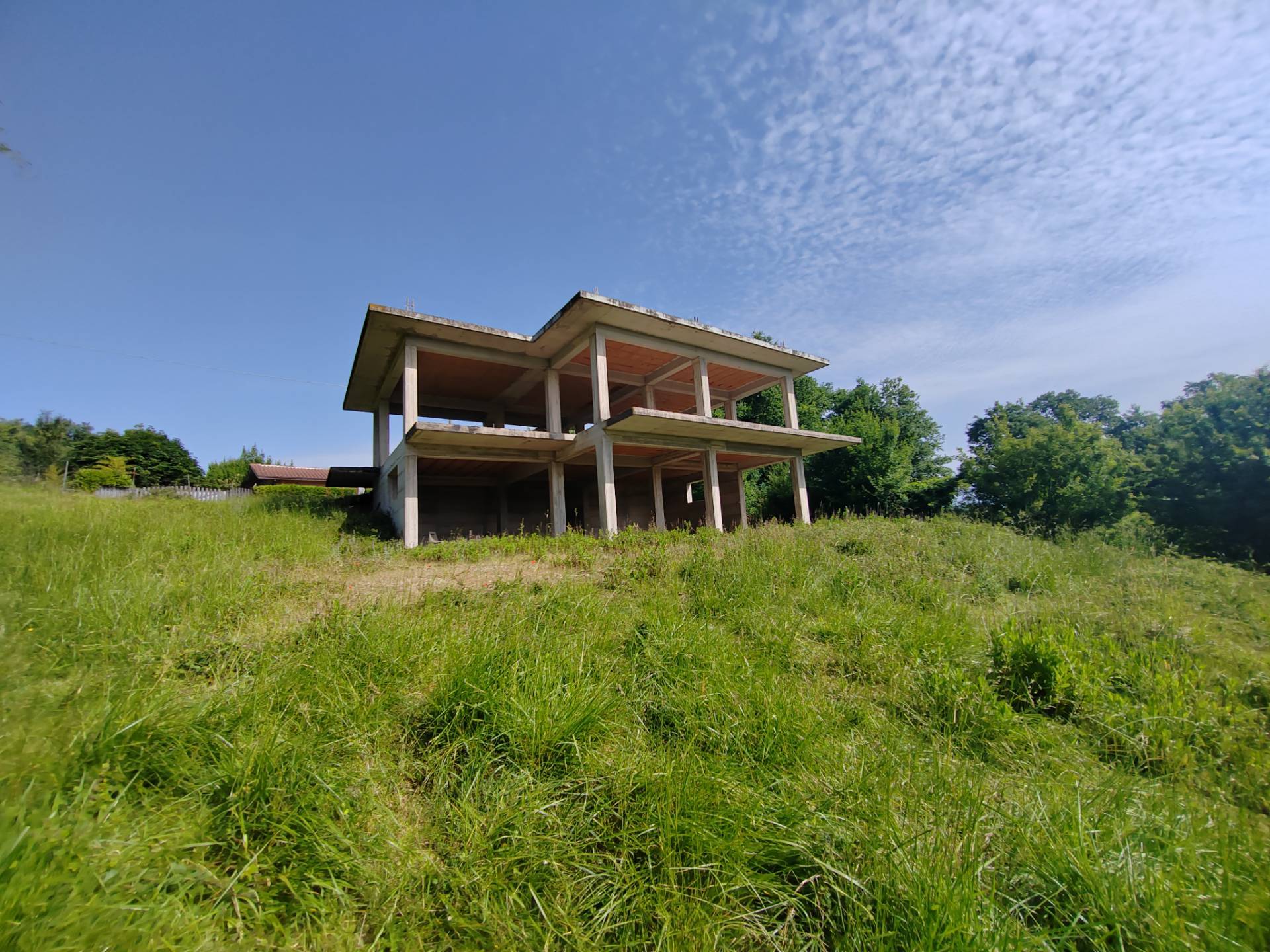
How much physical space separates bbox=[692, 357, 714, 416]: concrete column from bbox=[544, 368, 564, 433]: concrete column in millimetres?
4145

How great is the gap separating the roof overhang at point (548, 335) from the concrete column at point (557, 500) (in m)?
3.19

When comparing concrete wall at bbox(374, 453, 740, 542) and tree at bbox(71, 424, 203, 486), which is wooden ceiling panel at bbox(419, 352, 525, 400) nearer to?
concrete wall at bbox(374, 453, 740, 542)

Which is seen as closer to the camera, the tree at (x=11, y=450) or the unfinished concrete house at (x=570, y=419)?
the unfinished concrete house at (x=570, y=419)

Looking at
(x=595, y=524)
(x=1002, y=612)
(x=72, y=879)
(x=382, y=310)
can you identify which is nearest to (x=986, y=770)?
(x=1002, y=612)

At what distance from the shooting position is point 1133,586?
6.45 m

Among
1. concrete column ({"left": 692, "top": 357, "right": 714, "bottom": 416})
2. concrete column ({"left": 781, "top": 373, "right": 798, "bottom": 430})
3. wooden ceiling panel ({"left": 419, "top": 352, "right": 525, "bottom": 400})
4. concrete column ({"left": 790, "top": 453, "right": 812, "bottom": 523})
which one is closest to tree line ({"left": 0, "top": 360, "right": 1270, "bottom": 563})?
concrete column ({"left": 790, "top": 453, "right": 812, "bottom": 523})

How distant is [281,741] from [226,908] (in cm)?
76

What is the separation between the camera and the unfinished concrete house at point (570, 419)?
1221cm

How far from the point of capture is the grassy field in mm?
1765

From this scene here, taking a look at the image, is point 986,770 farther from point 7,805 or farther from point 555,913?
point 7,805

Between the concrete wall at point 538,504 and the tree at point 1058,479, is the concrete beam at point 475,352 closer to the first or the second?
the concrete wall at point 538,504

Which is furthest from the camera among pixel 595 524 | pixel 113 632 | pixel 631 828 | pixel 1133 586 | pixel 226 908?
pixel 595 524

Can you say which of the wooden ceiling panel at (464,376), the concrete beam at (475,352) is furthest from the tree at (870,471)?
the wooden ceiling panel at (464,376)

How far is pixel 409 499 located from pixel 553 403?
4735mm
